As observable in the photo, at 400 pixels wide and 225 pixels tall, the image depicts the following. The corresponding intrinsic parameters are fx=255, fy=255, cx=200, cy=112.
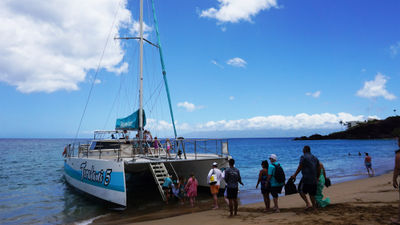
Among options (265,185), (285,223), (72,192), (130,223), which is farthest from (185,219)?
(72,192)

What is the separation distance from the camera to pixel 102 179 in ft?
→ 34.0

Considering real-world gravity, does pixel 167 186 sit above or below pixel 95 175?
below

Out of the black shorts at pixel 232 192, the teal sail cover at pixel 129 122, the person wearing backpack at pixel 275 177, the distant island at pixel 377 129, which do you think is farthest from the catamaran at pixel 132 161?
the distant island at pixel 377 129

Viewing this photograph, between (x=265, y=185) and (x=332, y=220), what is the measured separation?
6.08 feet

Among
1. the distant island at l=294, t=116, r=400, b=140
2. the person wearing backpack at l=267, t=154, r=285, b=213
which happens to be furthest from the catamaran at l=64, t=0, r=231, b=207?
the distant island at l=294, t=116, r=400, b=140

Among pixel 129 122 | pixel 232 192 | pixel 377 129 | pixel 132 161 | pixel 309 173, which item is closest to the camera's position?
pixel 309 173

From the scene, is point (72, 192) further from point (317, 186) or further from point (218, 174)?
point (317, 186)

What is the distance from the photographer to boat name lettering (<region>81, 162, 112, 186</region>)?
396 inches

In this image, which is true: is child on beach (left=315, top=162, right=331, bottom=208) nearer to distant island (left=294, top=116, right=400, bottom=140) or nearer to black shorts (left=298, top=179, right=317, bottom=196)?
black shorts (left=298, top=179, right=317, bottom=196)

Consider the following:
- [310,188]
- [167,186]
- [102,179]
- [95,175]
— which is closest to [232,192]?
[310,188]

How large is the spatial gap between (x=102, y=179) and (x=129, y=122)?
4.73 m

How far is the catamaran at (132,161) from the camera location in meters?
9.98

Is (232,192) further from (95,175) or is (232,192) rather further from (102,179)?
(95,175)

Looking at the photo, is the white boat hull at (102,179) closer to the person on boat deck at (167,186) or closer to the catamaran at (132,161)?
the catamaran at (132,161)
